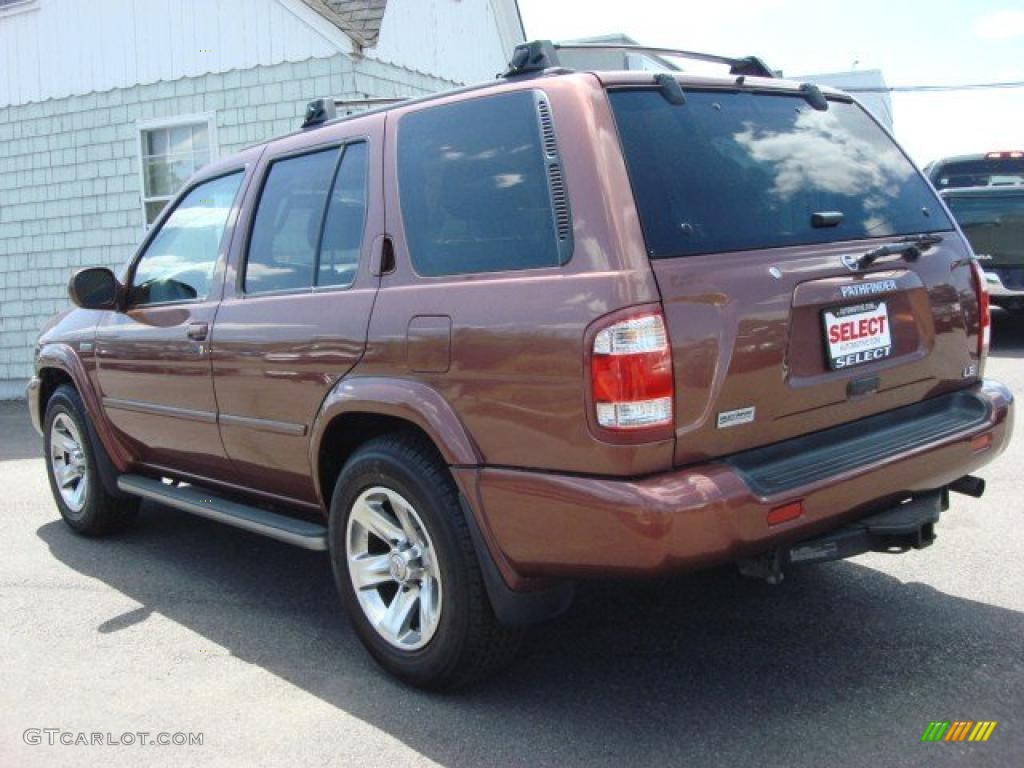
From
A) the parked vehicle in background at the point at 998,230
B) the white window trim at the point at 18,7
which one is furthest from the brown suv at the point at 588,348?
the white window trim at the point at 18,7

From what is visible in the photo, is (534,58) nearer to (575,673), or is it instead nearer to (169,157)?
(575,673)

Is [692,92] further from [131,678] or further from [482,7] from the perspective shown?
[482,7]

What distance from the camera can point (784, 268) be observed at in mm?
3113

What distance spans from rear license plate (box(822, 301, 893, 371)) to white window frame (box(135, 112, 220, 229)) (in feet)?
28.0

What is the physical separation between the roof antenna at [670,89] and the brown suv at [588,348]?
0.9 inches

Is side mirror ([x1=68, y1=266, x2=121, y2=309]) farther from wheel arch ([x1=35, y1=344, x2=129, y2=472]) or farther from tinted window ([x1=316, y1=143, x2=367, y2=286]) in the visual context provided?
tinted window ([x1=316, y1=143, x2=367, y2=286])

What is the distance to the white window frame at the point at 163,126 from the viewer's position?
10.7 m

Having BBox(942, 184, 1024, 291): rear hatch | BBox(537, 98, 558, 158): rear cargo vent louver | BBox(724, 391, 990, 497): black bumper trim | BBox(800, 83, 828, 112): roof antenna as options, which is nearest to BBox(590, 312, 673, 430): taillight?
BBox(724, 391, 990, 497): black bumper trim

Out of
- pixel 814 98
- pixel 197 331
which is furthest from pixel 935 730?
pixel 197 331

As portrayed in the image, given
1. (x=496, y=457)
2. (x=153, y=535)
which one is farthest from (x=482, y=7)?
(x=496, y=457)

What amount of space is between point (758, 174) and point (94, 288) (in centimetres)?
332

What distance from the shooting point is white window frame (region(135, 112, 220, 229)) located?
420 inches

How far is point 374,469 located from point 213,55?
840 centimetres

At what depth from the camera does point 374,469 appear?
138 inches
